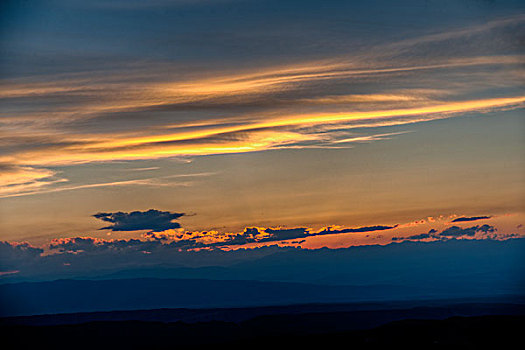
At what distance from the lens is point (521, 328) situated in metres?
147

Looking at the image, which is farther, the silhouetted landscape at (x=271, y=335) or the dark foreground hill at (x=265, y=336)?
the silhouetted landscape at (x=271, y=335)

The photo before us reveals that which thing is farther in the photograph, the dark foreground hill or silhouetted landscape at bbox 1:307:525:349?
silhouetted landscape at bbox 1:307:525:349

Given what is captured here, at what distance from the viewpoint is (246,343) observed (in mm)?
150250

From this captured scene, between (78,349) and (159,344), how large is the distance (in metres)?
18.6

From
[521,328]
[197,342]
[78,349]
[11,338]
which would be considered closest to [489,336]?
[521,328]

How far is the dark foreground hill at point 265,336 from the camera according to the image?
458 feet

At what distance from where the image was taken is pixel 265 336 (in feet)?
551

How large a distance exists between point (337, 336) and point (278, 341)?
1214 cm

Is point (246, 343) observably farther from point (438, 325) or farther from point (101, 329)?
point (101, 329)

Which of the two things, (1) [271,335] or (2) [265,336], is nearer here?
(2) [265,336]

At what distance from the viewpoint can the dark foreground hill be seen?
13950 centimetres

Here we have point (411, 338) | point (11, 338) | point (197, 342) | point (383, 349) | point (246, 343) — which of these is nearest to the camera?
point (383, 349)

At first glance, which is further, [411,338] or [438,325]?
[438,325]

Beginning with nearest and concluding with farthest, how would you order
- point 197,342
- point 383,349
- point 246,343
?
point 383,349 → point 246,343 → point 197,342
